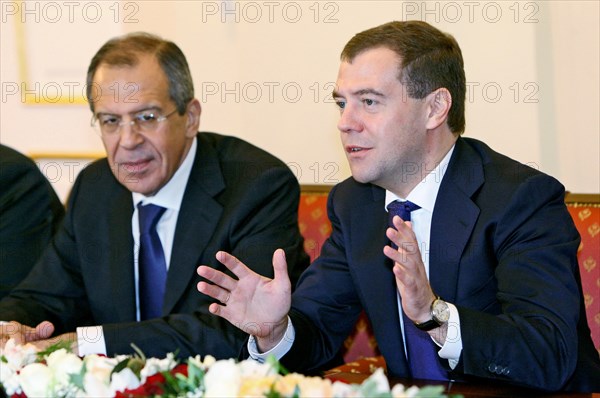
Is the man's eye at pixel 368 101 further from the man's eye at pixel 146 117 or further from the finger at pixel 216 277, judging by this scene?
the man's eye at pixel 146 117

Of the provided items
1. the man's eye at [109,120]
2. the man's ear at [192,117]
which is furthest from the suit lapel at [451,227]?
the man's eye at [109,120]

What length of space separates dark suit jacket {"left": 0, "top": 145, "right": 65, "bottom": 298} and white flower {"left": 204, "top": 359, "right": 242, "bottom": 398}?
226 centimetres

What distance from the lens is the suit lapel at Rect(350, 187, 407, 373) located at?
2.60m

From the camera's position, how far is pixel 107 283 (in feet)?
10.5

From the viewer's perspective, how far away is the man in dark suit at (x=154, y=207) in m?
3.08

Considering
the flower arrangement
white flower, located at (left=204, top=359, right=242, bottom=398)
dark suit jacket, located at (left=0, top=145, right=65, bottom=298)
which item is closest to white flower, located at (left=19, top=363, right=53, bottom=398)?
the flower arrangement

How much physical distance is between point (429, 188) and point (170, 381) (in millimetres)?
1317

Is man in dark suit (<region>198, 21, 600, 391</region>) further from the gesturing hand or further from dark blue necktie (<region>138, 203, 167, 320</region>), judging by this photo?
dark blue necktie (<region>138, 203, 167, 320</region>)

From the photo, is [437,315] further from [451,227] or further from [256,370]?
[256,370]

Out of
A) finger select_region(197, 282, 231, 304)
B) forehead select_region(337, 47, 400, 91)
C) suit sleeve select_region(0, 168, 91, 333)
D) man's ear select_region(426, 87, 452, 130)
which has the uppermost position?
forehead select_region(337, 47, 400, 91)

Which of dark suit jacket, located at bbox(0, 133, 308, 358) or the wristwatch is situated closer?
the wristwatch

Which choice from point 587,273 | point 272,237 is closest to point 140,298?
point 272,237

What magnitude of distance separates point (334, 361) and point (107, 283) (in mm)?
824

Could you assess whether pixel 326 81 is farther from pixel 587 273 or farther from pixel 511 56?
pixel 587 273
